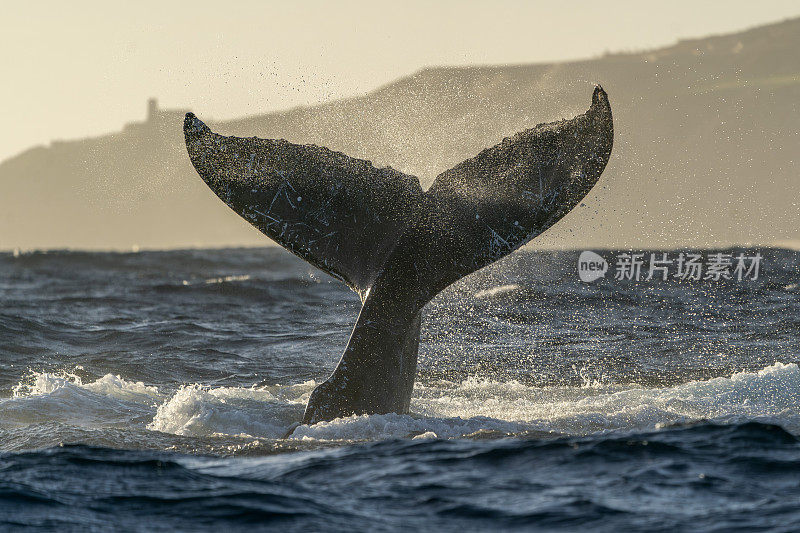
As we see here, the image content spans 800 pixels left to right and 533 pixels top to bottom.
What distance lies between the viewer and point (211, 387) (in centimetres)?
1168

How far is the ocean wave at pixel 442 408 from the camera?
312 inches

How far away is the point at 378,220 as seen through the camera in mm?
8172

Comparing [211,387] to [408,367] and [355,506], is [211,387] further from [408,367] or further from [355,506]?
[355,506]

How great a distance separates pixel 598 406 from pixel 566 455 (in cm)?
263

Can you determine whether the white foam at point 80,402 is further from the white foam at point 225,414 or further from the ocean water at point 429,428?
the white foam at point 225,414

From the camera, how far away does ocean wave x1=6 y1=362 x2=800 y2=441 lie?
312 inches

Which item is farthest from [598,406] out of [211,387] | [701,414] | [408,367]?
[211,387]

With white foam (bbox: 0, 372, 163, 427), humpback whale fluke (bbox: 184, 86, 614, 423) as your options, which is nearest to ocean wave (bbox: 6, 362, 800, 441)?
white foam (bbox: 0, 372, 163, 427)

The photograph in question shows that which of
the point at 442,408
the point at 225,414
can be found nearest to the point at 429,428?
the point at 442,408

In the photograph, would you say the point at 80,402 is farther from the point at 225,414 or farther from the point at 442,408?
the point at 442,408

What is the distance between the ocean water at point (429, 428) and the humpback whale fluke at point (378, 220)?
46cm

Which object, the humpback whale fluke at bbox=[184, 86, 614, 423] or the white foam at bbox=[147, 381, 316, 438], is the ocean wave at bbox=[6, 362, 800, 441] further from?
the humpback whale fluke at bbox=[184, 86, 614, 423]

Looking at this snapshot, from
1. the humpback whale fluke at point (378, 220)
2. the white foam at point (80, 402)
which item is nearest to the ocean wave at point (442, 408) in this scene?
the white foam at point (80, 402)

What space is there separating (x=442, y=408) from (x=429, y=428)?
1.70 m
